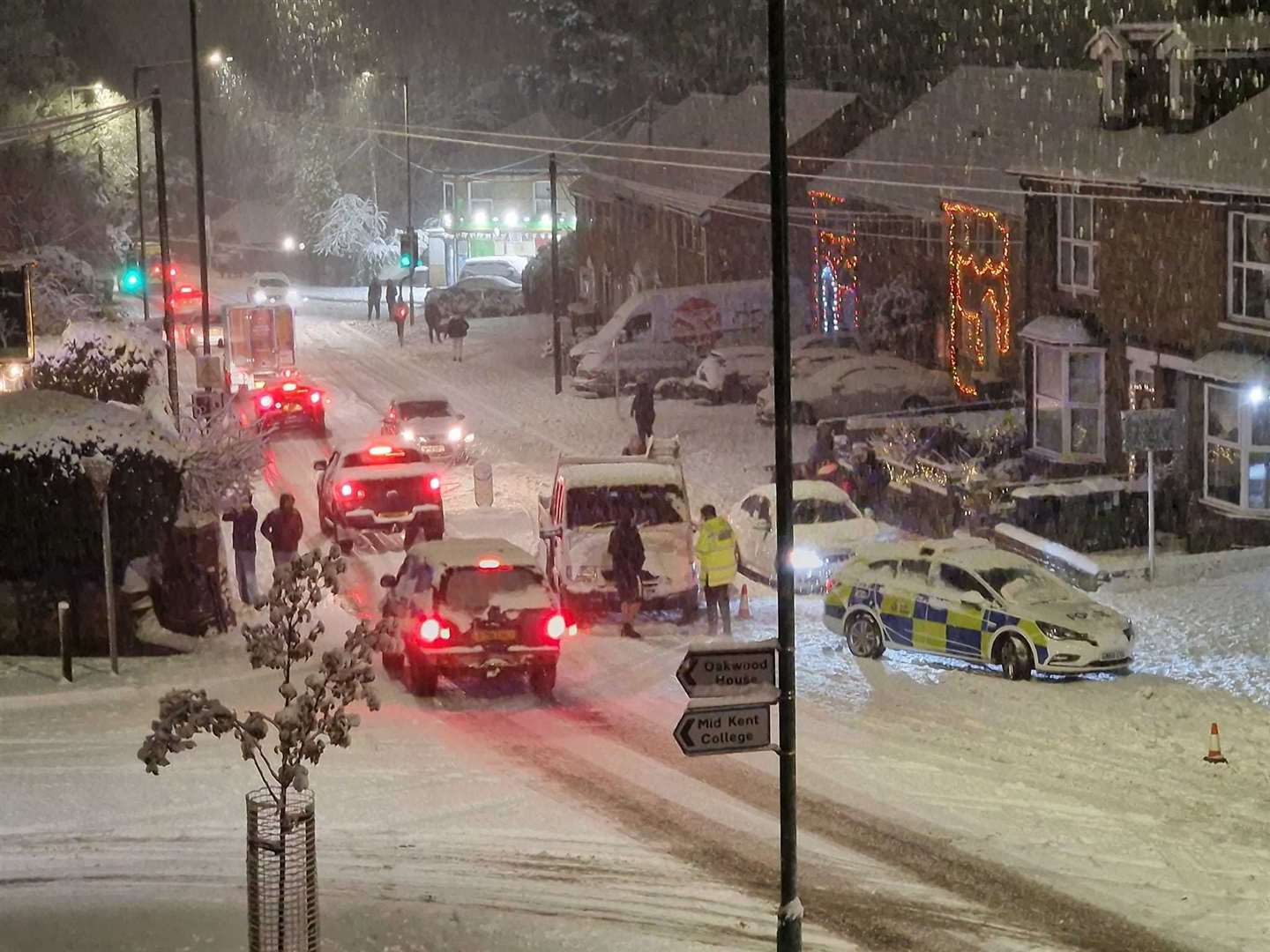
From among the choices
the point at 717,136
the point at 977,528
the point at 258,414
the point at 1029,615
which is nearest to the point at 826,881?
the point at 1029,615

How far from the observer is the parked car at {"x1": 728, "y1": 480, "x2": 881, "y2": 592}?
25.2m

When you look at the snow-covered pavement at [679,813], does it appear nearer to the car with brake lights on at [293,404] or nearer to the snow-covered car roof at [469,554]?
the snow-covered car roof at [469,554]

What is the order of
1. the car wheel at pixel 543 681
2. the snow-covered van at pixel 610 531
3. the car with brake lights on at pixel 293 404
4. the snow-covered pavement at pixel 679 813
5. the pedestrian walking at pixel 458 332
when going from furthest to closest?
the pedestrian walking at pixel 458 332 < the car with brake lights on at pixel 293 404 < the snow-covered van at pixel 610 531 < the car wheel at pixel 543 681 < the snow-covered pavement at pixel 679 813

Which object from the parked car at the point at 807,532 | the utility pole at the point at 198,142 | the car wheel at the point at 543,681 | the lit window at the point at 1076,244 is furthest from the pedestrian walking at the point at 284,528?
the lit window at the point at 1076,244

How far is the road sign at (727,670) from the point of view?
442 inches

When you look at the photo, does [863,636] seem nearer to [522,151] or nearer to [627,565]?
[627,565]

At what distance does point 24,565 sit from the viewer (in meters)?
21.7

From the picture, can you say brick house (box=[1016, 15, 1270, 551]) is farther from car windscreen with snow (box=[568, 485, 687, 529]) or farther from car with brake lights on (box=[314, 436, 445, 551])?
car with brake lights on (box=[314, 436, 445, 551])

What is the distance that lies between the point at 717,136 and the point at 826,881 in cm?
4572

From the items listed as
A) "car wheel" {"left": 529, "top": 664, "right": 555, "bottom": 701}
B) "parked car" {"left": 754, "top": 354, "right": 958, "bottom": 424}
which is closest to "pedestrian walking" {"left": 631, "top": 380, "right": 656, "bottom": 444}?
"parked car" {"left": 754, "top": 354, "right": 958, "bottom": 424}

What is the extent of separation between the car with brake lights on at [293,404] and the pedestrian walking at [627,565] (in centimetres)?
1713

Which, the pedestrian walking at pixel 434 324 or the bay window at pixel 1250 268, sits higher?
the bay window at pixel 1250 268

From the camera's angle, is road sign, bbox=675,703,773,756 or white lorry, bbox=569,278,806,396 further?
white lorry, bbox=569,278,806,396

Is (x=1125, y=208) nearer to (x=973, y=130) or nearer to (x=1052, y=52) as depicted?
(x=973, y=130)
